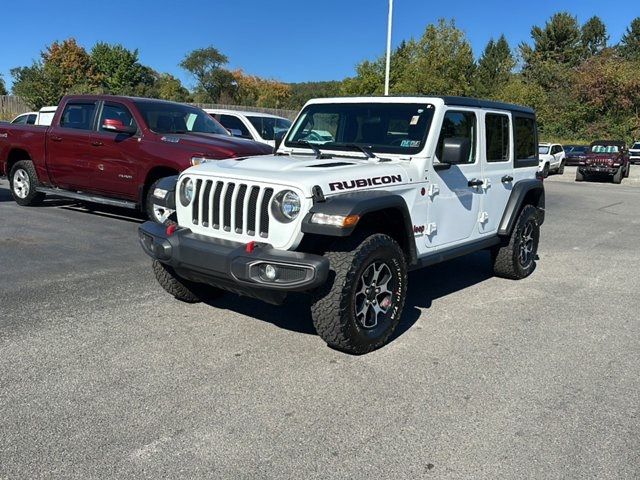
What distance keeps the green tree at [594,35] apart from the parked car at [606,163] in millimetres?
53323

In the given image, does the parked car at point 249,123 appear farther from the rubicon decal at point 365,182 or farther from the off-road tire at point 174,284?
the rubicon decal at point 365,182

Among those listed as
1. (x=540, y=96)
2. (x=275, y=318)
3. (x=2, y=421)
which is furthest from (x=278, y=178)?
(x=540, y=96)

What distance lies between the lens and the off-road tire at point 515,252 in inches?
248

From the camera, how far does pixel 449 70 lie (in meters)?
35.9

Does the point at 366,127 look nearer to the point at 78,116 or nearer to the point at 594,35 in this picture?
the point at 78,116

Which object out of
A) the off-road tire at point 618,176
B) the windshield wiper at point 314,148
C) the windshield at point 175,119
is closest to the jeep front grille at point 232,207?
the windshield wiper at point 314,148

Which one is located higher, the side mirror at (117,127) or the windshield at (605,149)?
the windshield at (605,149)

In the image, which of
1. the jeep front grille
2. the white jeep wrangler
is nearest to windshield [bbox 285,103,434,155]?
the white jeep wrangler

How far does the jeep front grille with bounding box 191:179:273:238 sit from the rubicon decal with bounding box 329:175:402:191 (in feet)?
1.50

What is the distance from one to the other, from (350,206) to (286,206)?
0.44 m

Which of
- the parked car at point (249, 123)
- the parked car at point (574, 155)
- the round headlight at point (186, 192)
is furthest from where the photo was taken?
the parked car at point (574, 155)

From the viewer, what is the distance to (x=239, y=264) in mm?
3742

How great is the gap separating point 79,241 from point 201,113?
306cm

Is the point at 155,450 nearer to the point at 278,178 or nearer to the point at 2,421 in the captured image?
the point at 2,421
